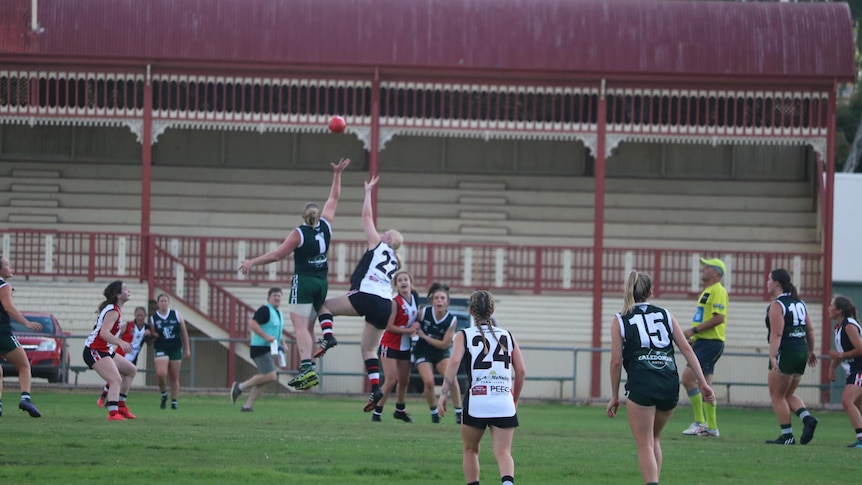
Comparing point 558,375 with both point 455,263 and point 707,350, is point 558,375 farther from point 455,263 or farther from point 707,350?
point 707,350

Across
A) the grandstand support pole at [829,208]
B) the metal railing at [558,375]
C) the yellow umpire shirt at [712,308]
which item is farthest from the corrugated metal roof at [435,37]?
the yellow umpire shirt at [712,308]

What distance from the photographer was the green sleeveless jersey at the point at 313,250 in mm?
15844

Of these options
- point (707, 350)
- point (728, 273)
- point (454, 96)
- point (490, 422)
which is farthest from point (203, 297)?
point (490, 422)

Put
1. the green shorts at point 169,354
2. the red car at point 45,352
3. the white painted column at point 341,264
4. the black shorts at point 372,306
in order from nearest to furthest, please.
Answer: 1. the black shorts at point 372,306
2. the green shorts at point 169,354
3. the red car at point 45,352
4. the white painted column at point 341,264

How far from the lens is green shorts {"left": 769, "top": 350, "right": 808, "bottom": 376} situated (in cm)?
1627

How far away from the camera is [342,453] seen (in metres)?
13.5

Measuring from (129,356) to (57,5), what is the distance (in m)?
10.2

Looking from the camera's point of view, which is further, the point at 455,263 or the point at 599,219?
the point at 455,263

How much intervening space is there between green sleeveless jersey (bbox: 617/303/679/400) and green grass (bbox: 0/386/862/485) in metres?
1.77

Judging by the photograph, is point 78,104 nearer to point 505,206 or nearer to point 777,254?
point 505,206

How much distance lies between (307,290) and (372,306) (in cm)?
89

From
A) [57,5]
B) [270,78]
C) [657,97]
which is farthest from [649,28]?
[57,5]

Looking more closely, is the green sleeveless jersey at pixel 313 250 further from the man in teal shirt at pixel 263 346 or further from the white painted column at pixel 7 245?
the white painted column at pixel 7 245

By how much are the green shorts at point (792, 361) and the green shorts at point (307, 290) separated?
17.8 feet
